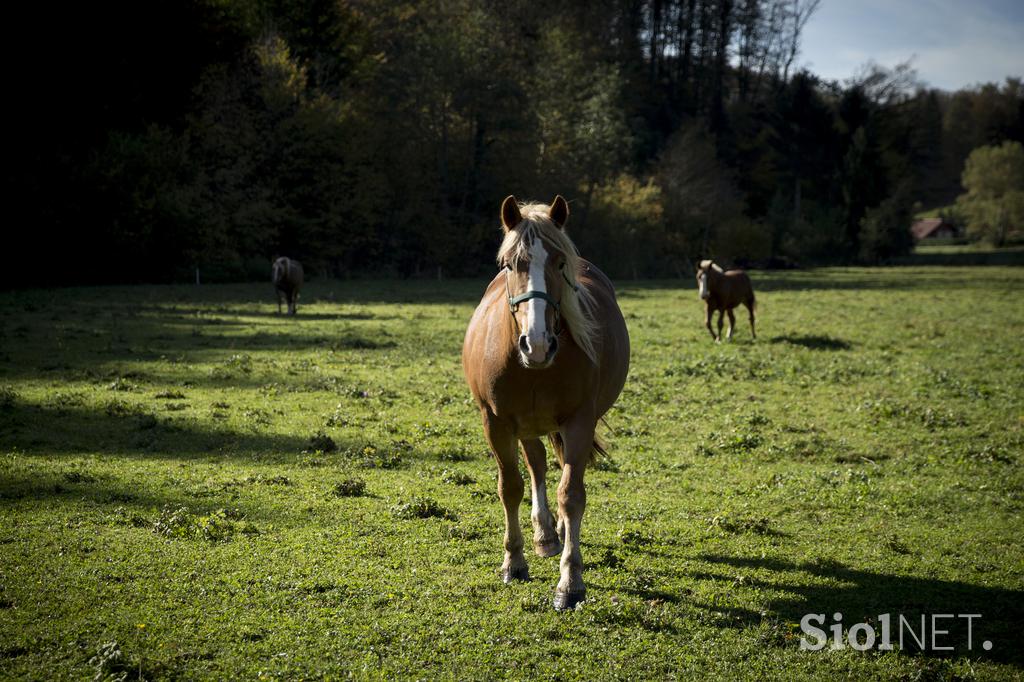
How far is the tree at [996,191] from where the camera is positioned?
77438 mm

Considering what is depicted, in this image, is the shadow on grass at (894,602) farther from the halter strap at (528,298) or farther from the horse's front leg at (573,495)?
the halter strap at (528,298)

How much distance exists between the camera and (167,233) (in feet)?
123

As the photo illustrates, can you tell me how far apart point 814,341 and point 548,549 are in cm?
1605

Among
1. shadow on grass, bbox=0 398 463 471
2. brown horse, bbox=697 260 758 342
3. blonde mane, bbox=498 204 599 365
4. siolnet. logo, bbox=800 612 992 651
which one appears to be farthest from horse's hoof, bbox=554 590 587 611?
brown horse, bbox=697 260 758 342

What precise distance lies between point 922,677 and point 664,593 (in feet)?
5.99

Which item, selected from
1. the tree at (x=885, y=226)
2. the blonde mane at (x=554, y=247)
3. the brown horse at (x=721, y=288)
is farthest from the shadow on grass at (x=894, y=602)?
the tree at (x=885, y=226)

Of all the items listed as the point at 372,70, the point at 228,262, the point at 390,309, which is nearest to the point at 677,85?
the point at 372,70

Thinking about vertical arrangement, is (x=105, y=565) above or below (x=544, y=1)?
below

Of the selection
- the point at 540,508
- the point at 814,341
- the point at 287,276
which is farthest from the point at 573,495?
the point at 287,276

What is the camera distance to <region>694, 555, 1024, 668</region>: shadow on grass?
513cm

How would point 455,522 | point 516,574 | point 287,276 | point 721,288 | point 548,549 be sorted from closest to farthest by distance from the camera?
point 516,574
point 548,549
point 455,522
point 721,288
point 287,276

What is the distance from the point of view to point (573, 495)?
18.6 feet

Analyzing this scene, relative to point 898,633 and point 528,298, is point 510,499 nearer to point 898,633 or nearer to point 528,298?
point 528,298

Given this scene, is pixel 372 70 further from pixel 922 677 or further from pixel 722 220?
pixel 922 677
